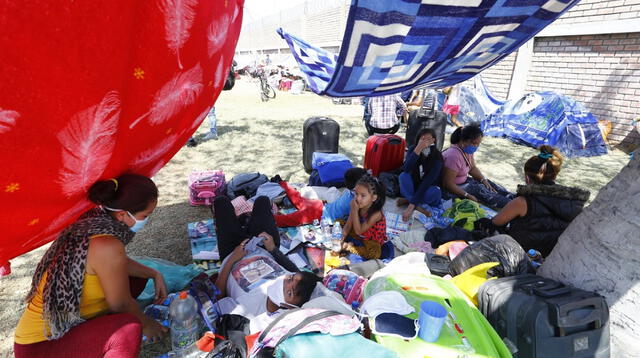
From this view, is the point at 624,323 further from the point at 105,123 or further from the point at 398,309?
the point at 105,123

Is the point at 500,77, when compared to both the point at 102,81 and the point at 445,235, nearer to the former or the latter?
the point at 445,235

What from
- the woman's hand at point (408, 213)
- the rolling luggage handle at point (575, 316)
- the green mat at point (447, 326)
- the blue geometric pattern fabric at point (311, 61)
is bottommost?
the woman's hand at point (408, 213)

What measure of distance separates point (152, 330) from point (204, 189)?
2.42 metres

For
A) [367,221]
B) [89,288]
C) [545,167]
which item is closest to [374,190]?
[367,221]

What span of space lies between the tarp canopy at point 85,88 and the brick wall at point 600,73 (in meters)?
8.79

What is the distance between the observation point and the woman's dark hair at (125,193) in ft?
4.77

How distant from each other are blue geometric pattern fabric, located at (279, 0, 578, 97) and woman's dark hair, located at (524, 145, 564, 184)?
3.40 ft

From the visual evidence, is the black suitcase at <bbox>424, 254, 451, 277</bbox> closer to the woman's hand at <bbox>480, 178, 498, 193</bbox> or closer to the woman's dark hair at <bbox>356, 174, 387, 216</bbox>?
the woman's dark hair at <bbox>356, 174, 387, 216</bbox>

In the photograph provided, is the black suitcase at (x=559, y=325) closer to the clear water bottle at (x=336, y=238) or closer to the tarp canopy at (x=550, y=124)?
the clear water bottle at (x=336, y=238)

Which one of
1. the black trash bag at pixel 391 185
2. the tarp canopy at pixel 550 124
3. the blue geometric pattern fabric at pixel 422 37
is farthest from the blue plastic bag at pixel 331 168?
the tarp canopy at pixel 550 124

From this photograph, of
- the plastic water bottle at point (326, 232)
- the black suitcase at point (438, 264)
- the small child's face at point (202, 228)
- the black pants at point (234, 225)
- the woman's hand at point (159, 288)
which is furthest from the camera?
the small child's face at point (202, 228)

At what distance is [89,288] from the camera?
1753 mm

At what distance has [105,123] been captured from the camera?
1127mm

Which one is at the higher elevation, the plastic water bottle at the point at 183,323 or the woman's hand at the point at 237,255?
the woman's hand at the point at 237,255
